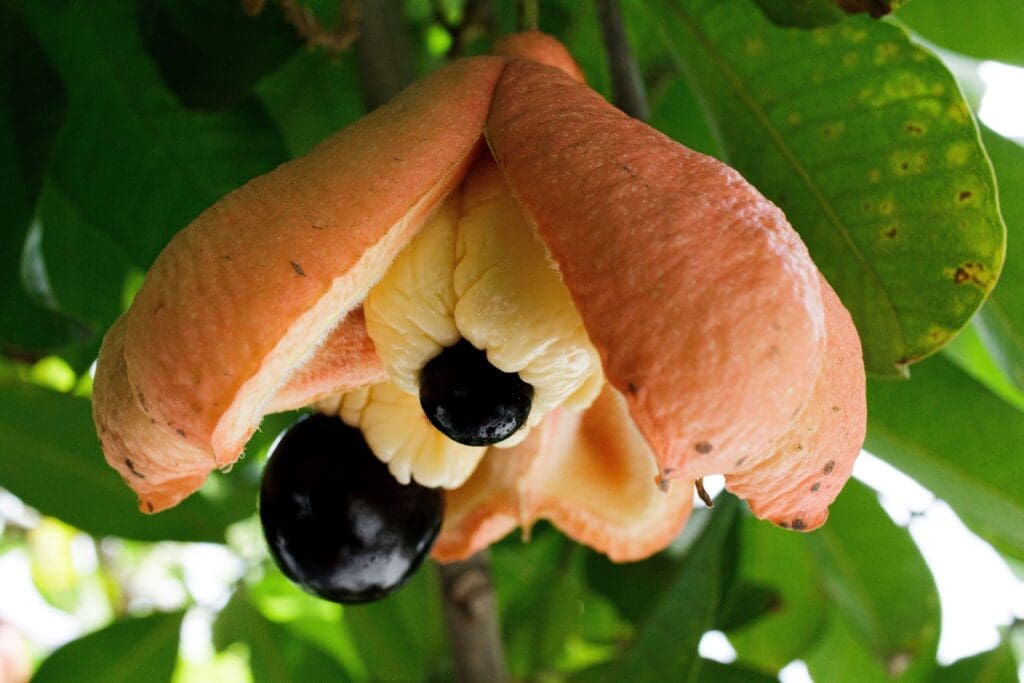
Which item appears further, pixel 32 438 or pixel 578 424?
pixel 32 438

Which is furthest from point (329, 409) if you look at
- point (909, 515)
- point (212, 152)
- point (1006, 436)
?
point (909, 515)

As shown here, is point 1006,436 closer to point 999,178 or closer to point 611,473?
point 999,178

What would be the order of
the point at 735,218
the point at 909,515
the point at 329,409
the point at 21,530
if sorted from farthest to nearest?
the point at 21,530
the point at 909,515
the point at 329,409
the point at 735,218

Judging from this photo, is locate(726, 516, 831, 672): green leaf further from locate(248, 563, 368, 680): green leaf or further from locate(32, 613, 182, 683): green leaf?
locate(32, 613, 182, 683): green leaf

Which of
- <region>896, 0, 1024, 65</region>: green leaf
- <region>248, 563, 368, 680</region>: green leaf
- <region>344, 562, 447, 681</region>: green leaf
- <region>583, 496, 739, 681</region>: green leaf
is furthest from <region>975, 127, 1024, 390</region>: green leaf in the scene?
<region>248, 563, 368, 680</region>: green leaf

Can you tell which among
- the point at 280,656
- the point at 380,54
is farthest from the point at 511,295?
the point at 280,656

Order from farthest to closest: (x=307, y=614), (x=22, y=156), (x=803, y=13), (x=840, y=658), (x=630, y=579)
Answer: (x=307, y=614)
(x=840, y=658)
(x=630, y=579)
(x=22, y=156)
(x=803, y=13)

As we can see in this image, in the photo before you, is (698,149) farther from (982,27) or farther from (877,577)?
(877,577)
